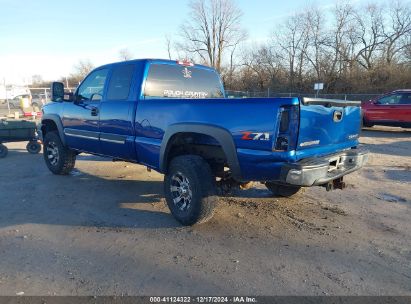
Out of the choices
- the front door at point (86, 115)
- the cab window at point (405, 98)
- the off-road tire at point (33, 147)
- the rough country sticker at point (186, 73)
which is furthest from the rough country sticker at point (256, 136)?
the cab window at point (405, 98)

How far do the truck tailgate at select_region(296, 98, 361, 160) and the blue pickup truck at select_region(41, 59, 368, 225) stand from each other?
1 cm

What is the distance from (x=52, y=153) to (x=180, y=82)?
3378 mm

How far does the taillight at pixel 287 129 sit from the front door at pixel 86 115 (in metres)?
3.27

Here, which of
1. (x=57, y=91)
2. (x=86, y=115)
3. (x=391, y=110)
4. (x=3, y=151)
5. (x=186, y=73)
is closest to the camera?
(x=186, y=73)

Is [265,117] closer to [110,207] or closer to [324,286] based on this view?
[324,286]

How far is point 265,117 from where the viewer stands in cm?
342

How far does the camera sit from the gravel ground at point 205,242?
121 inches

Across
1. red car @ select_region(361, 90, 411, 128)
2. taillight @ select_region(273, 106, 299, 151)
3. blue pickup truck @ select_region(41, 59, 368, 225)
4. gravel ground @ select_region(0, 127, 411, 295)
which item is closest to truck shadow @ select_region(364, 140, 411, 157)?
red car @ select_region(361, 90, 411, 128)

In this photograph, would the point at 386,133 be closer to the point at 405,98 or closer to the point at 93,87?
the point at 405,98

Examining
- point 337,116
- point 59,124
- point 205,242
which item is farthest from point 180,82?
point 59,124

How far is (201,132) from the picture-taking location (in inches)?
154

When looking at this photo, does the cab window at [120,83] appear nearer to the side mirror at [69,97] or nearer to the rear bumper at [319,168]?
the side mirror at [69,97]

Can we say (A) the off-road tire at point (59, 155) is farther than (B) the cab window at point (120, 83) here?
Yes

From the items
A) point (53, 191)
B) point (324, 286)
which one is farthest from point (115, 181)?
point (324, 286)
